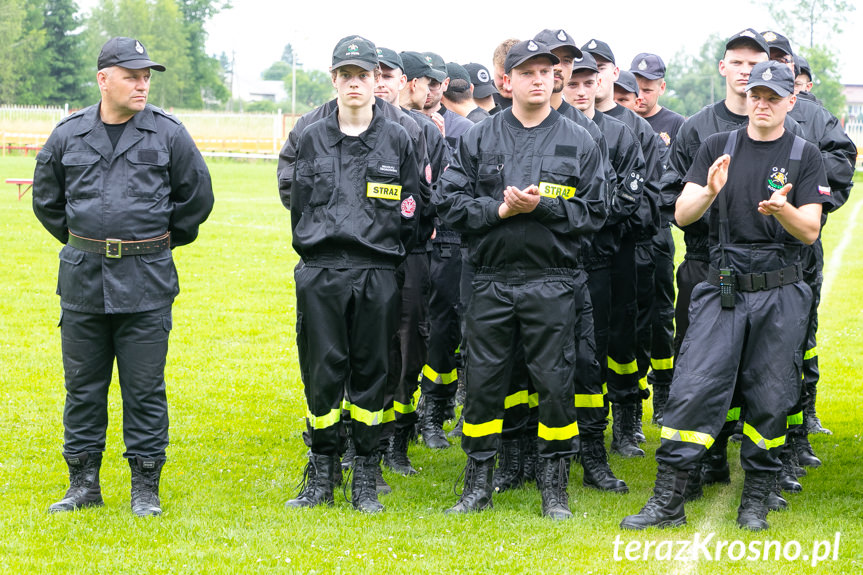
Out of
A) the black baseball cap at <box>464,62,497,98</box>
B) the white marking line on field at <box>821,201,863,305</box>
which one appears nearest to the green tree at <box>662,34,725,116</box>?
the white marking line on field at <box>821,201,863,305</box>

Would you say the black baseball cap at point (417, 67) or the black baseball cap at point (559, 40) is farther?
the black baseball cap at point (417, 67)

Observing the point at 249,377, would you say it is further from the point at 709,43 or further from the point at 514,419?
the point at 709,43

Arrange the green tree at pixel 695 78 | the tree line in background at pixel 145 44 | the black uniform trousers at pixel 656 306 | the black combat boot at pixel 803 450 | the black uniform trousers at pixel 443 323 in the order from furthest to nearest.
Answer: the green tree at pixel 695 78
the tree line in background at pixel 145 44
the black uniform trousers at pixel 656 306
the black uniform trousers at pixel 443 323
the black combat boot at pixel 803 450

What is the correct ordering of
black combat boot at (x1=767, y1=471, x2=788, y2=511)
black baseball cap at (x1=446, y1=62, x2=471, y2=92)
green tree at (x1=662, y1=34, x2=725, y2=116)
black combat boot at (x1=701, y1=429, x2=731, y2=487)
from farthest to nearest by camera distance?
green tree at (x1=662, y1=34, x2=725, y2=116), black baseball cap at (x1=446, y1=62, x2=471, y2=92), black combat boot at (x1=701, y1=429, x2=731, y2=487), black combat boot at (x1=767, y1=471, x2=788, y2=511)

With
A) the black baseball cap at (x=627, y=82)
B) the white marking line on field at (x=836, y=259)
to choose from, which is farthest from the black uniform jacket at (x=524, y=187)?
the white marking line on field at (x=836, y=259)

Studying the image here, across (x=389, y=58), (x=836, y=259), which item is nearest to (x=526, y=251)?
(x=389, y=58)

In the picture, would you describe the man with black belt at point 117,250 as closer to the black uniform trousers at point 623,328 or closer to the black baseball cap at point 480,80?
the black uniform trousers at point 623,328

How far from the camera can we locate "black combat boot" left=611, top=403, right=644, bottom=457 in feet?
25.8

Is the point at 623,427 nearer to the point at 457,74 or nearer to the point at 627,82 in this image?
the point at 627,82

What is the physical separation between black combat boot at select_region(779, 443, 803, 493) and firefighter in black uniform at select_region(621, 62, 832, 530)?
0.84 metres

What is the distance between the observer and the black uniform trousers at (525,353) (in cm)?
608

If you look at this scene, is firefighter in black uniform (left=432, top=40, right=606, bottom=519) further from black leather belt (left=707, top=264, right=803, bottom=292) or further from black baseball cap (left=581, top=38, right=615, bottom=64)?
black baseball cap (left=581, top=38, right=615, bottom=64)

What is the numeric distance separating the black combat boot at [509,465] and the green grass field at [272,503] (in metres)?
0.11

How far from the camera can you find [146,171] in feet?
20.0
